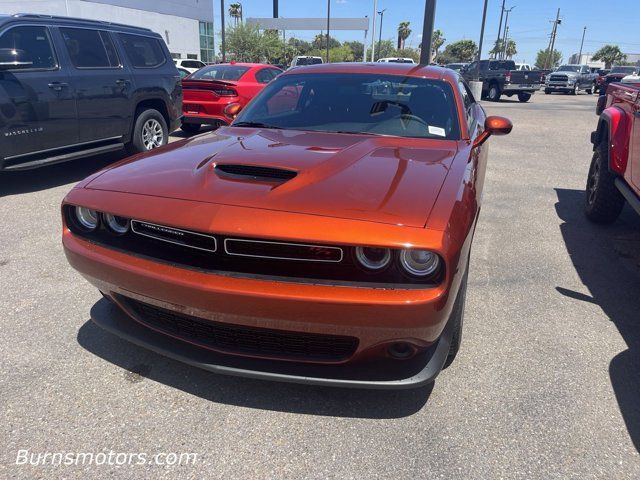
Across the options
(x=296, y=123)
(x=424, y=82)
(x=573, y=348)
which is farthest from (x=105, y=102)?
(x=573, y=348)

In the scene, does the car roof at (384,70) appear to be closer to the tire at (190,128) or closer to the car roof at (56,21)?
the car roof at (56,21)

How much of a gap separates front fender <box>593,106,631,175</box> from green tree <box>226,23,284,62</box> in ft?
144

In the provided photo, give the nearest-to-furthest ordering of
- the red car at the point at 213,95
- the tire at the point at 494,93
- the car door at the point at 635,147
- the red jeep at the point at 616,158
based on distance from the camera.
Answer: the car door at the point at 635,147 → the red jeep at the point at 616,158 → the red car at the point at 213,95 → the tire at the point at 494,93

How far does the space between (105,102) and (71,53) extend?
26.2 inches

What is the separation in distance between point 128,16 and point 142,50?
105 feet

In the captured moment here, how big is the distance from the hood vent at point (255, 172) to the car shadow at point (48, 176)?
15.2ft

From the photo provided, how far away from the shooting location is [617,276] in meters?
3.88

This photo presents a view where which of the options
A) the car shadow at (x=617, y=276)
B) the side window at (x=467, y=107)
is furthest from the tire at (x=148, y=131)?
the car shadow at (x=617, y=276)

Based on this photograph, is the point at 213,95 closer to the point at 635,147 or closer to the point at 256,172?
the point at 635,147

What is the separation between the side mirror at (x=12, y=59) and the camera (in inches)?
198

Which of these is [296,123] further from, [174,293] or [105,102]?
[105,102]

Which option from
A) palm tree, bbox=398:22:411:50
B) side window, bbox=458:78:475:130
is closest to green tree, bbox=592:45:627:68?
palm tree, bbox=398:22:411:50

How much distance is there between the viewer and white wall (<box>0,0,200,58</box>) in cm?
3047

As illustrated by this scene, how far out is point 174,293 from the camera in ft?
6.66
